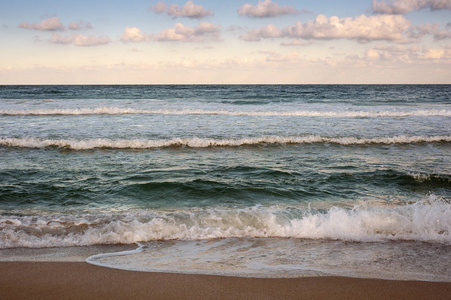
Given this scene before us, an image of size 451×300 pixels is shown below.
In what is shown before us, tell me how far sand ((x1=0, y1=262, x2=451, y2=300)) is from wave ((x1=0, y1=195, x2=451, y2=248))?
3.58ft

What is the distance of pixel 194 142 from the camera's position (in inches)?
500

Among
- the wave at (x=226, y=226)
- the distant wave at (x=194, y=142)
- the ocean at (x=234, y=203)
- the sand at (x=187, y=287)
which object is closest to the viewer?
the sand at (x=187, y=287)

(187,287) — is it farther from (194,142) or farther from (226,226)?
(194,142)

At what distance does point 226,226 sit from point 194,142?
7.40 meters

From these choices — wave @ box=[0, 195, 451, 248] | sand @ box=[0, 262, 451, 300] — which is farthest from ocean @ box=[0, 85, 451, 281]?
sand @ box=[0, 262, 451, 300]

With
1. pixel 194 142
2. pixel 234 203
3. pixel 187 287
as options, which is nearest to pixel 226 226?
pixel 234 203

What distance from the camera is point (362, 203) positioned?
266 inches

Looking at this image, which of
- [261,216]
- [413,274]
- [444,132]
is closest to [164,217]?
[261,216]

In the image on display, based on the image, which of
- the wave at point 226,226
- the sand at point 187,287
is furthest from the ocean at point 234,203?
A: the sand at point 187,287

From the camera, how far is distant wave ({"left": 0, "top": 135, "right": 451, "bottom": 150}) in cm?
1233

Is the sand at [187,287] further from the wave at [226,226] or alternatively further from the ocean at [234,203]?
the wave at [226,226]

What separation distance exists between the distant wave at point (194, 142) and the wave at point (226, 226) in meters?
6.70

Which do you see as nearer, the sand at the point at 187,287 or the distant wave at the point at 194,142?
the sand at the point at 187,287

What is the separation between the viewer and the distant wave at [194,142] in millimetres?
12328
